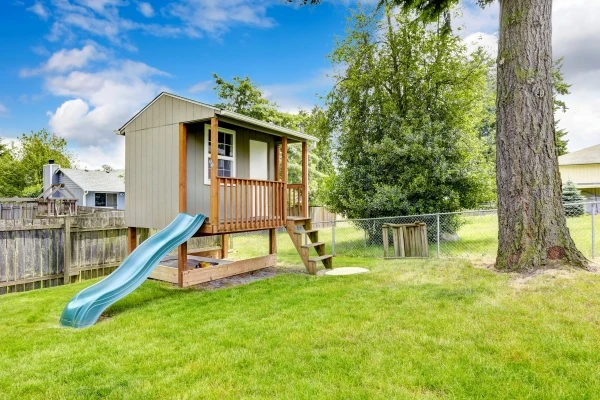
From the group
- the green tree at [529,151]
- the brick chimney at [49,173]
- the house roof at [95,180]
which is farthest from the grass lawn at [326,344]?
the house roof at [95,180]

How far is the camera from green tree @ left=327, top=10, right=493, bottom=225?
10281mm

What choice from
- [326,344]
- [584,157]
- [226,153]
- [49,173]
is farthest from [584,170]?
[49,173]

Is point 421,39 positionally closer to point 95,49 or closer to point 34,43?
point 95,49

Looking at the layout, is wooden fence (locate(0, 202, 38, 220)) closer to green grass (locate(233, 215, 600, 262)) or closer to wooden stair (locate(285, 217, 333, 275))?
green grass (locate(233, 215, 600, 262))

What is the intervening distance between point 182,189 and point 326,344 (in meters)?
4.22

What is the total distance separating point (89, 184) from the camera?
2294cm

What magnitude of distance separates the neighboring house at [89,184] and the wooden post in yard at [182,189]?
1952 centimetres

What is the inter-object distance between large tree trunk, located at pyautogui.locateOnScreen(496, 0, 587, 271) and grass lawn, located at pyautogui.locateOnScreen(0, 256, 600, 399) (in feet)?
2.15

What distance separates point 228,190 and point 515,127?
16.8 feet

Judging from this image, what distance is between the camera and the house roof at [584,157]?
22016mm

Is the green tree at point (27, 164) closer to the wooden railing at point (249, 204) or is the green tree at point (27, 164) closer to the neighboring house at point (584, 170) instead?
the wooden railing at point (249, 204)

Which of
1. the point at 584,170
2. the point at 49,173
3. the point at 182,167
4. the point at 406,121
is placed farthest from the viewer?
the point at 584,170

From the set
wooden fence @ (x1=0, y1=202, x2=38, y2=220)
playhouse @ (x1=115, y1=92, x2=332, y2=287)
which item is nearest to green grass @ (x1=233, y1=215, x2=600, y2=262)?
playhouse @ (x1=115, y1=92, x2=332, y2=287)

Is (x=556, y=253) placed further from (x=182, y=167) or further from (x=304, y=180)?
(x=182, y=167)
